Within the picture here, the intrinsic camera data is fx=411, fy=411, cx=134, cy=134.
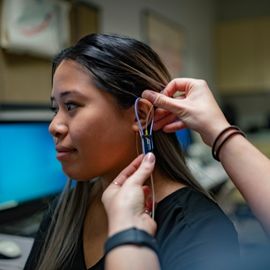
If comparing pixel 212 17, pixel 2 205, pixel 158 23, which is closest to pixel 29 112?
pixel 2 205

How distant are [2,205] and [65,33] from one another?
4.17 ft

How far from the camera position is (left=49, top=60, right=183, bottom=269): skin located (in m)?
0.94

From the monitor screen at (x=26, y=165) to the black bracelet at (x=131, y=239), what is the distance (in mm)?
1109

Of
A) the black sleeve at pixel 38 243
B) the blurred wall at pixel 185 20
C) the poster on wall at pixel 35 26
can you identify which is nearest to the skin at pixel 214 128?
the black sleeve at pixel 38 243

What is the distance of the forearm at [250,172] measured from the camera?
27.8 inches

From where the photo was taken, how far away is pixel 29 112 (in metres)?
2.33

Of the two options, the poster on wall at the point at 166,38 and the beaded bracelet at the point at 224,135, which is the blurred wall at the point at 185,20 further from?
the beaded bracelet at the point at 224,135

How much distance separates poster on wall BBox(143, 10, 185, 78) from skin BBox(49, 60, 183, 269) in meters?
2.61

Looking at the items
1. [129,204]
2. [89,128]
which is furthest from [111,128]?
[129,204]

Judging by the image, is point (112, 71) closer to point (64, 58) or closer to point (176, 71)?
point (64, 58)

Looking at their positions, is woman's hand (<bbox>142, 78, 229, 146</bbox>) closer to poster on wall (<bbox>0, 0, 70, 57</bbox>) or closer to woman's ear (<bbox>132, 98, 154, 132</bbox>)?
woman's ear (<bbox>132, 98, 154, 132</bbox>)

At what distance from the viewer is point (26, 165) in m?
1.75

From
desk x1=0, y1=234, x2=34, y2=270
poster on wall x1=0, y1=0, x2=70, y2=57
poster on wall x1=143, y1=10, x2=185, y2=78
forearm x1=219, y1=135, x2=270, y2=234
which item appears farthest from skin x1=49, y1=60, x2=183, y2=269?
poster on wall x1=143, y1=10, x2=185, y2=78

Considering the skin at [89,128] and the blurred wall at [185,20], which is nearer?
the skin at [89,128]
